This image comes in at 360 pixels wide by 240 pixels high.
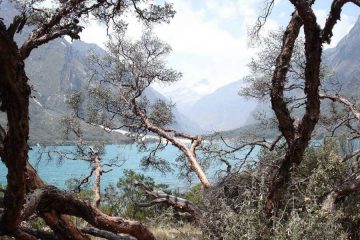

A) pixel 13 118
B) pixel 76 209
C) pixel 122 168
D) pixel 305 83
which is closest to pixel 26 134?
pixel 13 118

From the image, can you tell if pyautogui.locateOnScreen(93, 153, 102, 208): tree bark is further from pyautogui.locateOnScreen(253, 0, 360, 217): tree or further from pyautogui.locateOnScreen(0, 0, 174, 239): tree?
pyautogui.locateOnScreen(253, 0, 360, 217): tree

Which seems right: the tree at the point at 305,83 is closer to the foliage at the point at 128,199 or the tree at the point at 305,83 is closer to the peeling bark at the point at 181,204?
the peeling bark at the point at 181,204

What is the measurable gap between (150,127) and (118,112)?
1480mm

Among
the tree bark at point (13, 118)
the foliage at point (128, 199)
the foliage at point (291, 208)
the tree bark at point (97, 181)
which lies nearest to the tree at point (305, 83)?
the foliage at point (291, 208)

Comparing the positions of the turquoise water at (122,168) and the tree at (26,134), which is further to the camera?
the turquoise water at (122,168)

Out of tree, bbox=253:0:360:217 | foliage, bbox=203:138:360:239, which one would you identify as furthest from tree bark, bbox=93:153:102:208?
tree, bbox=253:0:360:217

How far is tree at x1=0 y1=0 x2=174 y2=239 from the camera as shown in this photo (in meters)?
2.39

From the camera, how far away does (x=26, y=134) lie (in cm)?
274

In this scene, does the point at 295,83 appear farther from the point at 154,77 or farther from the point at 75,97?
the point at 75,97

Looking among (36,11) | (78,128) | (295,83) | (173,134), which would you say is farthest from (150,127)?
(36,11)

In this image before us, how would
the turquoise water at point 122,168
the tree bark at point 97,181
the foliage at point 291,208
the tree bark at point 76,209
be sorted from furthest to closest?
the turquoise water at point 122,168 < the tree bark at point 97,181 < the foliage at point 291,208 < the tree bark at point 76,209

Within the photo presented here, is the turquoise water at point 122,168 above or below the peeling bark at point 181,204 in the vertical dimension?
above

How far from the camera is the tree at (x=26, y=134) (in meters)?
2.39

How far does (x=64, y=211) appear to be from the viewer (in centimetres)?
438
